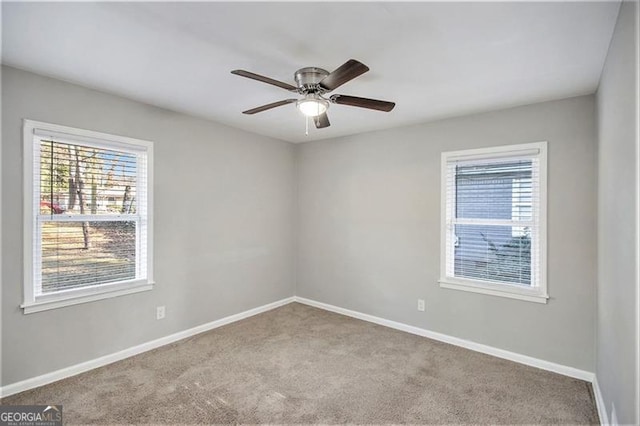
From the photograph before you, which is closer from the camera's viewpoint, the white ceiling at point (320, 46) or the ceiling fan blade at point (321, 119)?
the white ceiling at point (320, 46)

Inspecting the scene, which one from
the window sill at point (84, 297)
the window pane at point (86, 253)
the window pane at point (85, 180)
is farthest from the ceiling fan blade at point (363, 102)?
the window sill at point (84, 297)


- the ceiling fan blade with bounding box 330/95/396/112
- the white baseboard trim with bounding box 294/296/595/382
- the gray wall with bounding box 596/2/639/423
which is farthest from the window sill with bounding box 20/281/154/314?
the gray wall with bounding box 596/2/639/423

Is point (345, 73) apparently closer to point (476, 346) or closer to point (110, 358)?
point (476, 346)

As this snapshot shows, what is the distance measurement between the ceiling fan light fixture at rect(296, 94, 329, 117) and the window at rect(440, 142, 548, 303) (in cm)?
176

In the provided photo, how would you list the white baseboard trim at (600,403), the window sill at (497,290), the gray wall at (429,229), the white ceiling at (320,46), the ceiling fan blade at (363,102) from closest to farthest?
the white ceiling at (320,46)
the white baseboard trim at (600,403)
the ceiling fan blade at (363,102)
the gray wall at (429,229)
the window sill at (497,290)

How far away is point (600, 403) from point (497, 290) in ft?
3.63

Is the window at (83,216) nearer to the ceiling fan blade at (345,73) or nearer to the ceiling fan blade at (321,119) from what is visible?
the ceiling fan blade at (321,119)

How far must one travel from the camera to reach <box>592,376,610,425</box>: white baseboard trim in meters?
2.11

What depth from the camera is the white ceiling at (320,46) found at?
1.70 meters

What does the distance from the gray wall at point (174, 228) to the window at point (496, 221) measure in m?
2.30

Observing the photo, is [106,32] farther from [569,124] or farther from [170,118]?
[569,124]

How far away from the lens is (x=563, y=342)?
9.53 feet

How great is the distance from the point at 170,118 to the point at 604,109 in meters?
3.68

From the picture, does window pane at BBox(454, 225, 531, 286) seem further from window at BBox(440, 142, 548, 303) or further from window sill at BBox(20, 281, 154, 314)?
window sill at BBox(20, 281, 154, 314)
